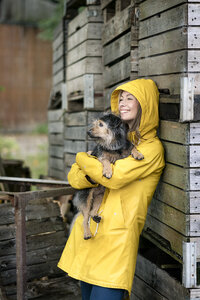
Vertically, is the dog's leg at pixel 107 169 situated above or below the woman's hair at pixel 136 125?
below

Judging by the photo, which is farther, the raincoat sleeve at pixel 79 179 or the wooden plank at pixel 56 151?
the wooden plank at pixel 56 151

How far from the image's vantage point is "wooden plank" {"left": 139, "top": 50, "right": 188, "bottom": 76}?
329cm

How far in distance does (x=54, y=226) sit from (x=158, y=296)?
1.63m

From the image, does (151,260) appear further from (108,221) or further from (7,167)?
(7,167)

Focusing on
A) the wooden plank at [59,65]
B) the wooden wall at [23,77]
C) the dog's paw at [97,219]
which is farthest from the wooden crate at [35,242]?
the wooden wall at [23,77]

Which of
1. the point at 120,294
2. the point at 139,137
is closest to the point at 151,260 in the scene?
the point at 120,294

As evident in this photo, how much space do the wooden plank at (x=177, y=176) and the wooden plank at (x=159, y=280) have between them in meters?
0.84

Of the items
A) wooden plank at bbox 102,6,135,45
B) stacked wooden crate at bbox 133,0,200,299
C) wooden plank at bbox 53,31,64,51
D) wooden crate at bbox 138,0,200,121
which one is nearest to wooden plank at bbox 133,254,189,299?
stacked wooden crate at bbox 133,0,200,299

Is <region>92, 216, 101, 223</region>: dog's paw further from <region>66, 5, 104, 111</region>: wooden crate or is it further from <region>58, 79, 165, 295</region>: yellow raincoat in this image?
<region>66, 5, 104, 111</region>: wooden crate

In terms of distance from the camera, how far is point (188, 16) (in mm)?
3234

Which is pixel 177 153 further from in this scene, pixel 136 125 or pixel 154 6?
pixel 154 6

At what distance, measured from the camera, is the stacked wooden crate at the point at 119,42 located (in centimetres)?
422

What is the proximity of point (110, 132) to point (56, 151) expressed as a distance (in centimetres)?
423

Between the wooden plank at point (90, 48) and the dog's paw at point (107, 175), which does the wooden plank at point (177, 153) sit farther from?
the wooden plank at point (90, 48)
